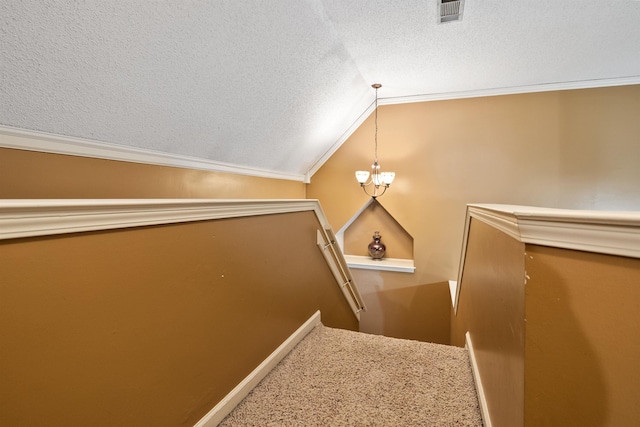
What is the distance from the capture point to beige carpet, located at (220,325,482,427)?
4.24 feet

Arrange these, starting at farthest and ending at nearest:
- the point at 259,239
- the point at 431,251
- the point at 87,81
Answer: the point at 431,251
the point at 259,239
the point at 87,81

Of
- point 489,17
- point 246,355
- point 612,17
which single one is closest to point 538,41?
point 612,17

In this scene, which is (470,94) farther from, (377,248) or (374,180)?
(377,248)

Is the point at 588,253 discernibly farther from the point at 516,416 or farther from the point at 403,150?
the point at 403,150

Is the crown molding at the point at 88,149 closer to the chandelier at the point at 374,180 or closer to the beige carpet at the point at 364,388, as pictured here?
the beige carpet at the point at 364,388

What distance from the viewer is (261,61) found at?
7.04 feet

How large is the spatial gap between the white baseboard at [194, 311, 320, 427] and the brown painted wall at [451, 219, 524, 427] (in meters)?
1.03

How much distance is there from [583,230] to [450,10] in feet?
7.08

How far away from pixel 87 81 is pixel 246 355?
152cm

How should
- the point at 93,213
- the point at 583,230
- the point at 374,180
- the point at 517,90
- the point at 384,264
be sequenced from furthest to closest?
the point at 384,264 < the point at 374,180 < the point at 517,90 < the point at 93,213 < the point at 583,230

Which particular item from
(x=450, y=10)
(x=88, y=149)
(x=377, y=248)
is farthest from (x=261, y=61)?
(x=377, y=248)

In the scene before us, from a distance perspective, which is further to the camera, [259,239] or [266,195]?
[266,195]

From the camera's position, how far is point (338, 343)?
6.46 feet

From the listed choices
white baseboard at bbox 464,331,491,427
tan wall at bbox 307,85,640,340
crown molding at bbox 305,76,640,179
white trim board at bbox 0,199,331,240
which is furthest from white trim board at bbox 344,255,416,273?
white trim board at bbox 0,199,331,240
